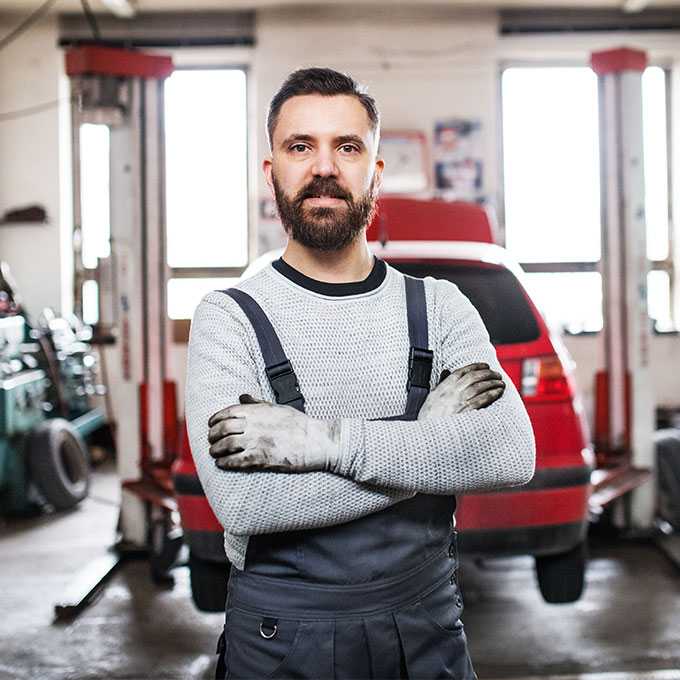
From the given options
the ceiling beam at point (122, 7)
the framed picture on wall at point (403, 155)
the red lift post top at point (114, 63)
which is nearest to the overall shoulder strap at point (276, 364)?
the red lift post top at point (114, 63)

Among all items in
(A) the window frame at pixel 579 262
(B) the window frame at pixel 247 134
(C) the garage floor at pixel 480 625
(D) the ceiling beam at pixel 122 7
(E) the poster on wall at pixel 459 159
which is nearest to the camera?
(C) the garage floor at pixel 480 625

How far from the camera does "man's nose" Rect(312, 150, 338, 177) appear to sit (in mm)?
1577

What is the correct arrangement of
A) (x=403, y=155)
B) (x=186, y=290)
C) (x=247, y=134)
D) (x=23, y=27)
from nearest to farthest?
(x=403, y=155) → (x=23, y=27) → (x=247, y=134) → (x=186, y=290)

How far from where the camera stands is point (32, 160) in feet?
26.9

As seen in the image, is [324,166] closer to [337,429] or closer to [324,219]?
[324,219]

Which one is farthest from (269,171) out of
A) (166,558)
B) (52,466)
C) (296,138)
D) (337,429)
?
(52,466)

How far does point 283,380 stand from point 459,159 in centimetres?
685

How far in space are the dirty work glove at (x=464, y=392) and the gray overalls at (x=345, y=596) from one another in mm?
31

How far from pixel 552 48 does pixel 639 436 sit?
493 cm

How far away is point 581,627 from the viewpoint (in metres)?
3.46

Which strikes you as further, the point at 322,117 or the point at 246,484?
the point at 322,117

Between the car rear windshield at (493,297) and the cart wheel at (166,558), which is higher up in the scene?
the car rear windshield at (493,297)

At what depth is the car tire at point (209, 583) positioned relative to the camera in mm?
3219

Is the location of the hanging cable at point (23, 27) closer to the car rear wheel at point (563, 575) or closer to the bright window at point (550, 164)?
the bright window at point (550, 164)
